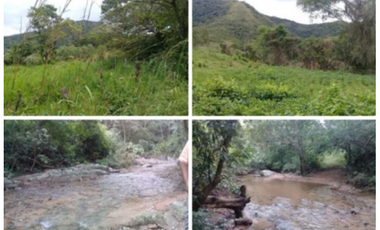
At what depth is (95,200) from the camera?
175cm

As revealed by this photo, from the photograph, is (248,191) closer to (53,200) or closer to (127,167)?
(127,167)

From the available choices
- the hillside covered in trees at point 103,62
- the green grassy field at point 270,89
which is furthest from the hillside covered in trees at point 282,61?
the hillside covered in trees at point 103,62

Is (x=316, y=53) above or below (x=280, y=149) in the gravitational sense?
above

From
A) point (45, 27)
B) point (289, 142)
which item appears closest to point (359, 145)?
point (289, 142)

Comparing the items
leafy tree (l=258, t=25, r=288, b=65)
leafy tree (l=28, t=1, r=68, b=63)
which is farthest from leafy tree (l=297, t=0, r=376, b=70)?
leafy tree (l=28, t=1, r=68, b=63)

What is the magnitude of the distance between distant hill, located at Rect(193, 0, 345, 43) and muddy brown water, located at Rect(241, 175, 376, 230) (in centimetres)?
67

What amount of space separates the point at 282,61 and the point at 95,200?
105 centimetres

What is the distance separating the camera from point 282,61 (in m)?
1.85

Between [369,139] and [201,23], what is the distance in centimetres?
92

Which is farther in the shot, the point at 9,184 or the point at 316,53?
the point at 316,53

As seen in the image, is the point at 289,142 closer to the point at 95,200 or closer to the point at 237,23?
the point at 237,23

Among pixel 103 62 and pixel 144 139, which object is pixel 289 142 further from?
pixel 103 62

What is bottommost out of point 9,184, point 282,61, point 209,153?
point 9,184

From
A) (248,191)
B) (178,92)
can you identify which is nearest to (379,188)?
(248,191)
